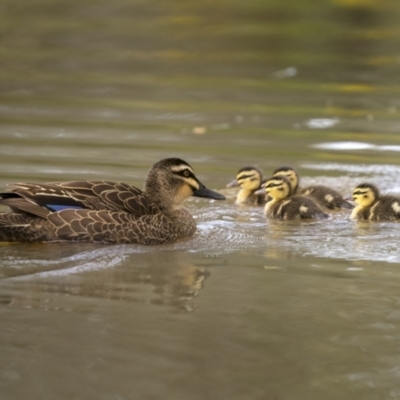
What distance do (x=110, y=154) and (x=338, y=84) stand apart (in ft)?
15.4

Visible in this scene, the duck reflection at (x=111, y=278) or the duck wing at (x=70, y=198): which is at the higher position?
the duck wing at (x=70, y=198)

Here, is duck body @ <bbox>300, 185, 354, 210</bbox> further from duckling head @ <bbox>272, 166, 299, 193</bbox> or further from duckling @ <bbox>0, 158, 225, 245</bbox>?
duckling @ <bbox>0, 158, 225, 245</bbox>

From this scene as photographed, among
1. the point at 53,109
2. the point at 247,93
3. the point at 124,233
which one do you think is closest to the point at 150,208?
the point at 124,233

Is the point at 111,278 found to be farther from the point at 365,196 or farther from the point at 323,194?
the point at 323,194

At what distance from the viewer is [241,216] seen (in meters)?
7.16

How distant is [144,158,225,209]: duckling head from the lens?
6.38 metres

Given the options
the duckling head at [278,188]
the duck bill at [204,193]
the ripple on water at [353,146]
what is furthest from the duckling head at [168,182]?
the ripple on water at [353,146]

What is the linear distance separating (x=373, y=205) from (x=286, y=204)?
0.57 m

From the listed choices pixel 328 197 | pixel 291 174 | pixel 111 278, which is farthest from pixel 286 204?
pixel 111 278

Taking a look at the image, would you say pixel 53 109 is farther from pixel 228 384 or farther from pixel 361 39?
pixel 228 384

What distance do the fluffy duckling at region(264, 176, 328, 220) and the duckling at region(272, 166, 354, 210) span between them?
18cm

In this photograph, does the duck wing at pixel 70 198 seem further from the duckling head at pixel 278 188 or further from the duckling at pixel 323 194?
the duckling at pixel 323 194

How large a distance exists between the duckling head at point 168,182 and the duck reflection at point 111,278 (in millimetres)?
543

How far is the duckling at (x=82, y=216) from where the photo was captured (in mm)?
5855
